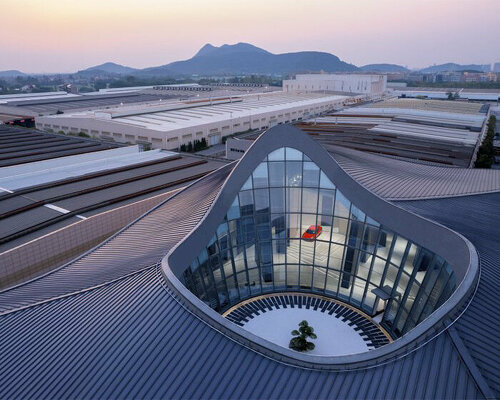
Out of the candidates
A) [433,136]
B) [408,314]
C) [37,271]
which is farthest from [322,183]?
[433,136]

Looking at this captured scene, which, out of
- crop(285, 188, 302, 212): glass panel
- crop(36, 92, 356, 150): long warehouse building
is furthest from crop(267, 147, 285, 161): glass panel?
crop(36, 92, 356, 150): long warehouse building

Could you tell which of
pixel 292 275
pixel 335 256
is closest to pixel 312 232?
pixel 335 256

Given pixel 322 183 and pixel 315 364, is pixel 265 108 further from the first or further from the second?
pixel 315 364

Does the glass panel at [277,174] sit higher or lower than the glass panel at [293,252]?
higher

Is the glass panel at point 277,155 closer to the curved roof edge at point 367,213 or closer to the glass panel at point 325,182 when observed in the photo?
the curved roof edge at point 367,213

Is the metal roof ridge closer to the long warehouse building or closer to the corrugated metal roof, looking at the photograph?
the corrugated metal roof

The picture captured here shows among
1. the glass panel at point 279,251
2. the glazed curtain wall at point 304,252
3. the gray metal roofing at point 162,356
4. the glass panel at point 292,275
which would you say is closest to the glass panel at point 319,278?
the glazed curtain wall at point 304,252

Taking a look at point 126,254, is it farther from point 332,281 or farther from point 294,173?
point 332,281
